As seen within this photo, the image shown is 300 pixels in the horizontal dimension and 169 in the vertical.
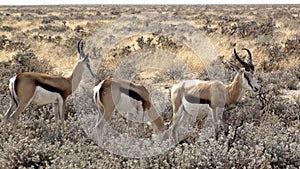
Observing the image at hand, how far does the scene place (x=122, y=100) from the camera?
257 inches

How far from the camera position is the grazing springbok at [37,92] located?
21.5 ft

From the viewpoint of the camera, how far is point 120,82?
657cm

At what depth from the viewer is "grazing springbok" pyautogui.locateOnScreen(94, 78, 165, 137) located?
6.48m

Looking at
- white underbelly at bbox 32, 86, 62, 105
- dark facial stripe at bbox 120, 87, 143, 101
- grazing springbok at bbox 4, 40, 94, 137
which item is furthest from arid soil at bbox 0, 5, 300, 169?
dark facial stripe at bbox 120, 87, 143, 101

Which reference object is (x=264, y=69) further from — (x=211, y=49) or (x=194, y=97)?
(x=194, y=97)

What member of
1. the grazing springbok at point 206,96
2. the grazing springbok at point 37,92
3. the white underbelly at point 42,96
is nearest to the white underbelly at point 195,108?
the grazing springbok at point 206,96

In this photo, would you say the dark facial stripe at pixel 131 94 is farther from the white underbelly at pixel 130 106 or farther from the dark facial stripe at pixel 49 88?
the dark facial stripe at pixel 49 88

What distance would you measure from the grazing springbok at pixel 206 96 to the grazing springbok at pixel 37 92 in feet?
5.58

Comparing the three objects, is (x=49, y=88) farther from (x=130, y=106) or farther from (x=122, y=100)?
(x=130, y=106)

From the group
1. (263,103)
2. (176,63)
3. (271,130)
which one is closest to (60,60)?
(176,63)

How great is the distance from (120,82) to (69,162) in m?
1.83

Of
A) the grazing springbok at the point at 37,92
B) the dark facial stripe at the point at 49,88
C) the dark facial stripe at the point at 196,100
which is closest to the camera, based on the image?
the dark facial stripe at the point at 196,100

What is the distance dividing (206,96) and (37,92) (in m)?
2.44

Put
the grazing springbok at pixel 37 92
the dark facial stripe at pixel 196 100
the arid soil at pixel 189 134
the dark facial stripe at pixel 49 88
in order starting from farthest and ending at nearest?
the dark facial stripe at pixel 49 88 → the grazing springbok at pixel 37 92 → the dark facial stripe at pixel 196 100 → the arid soil at pixel 189 134
